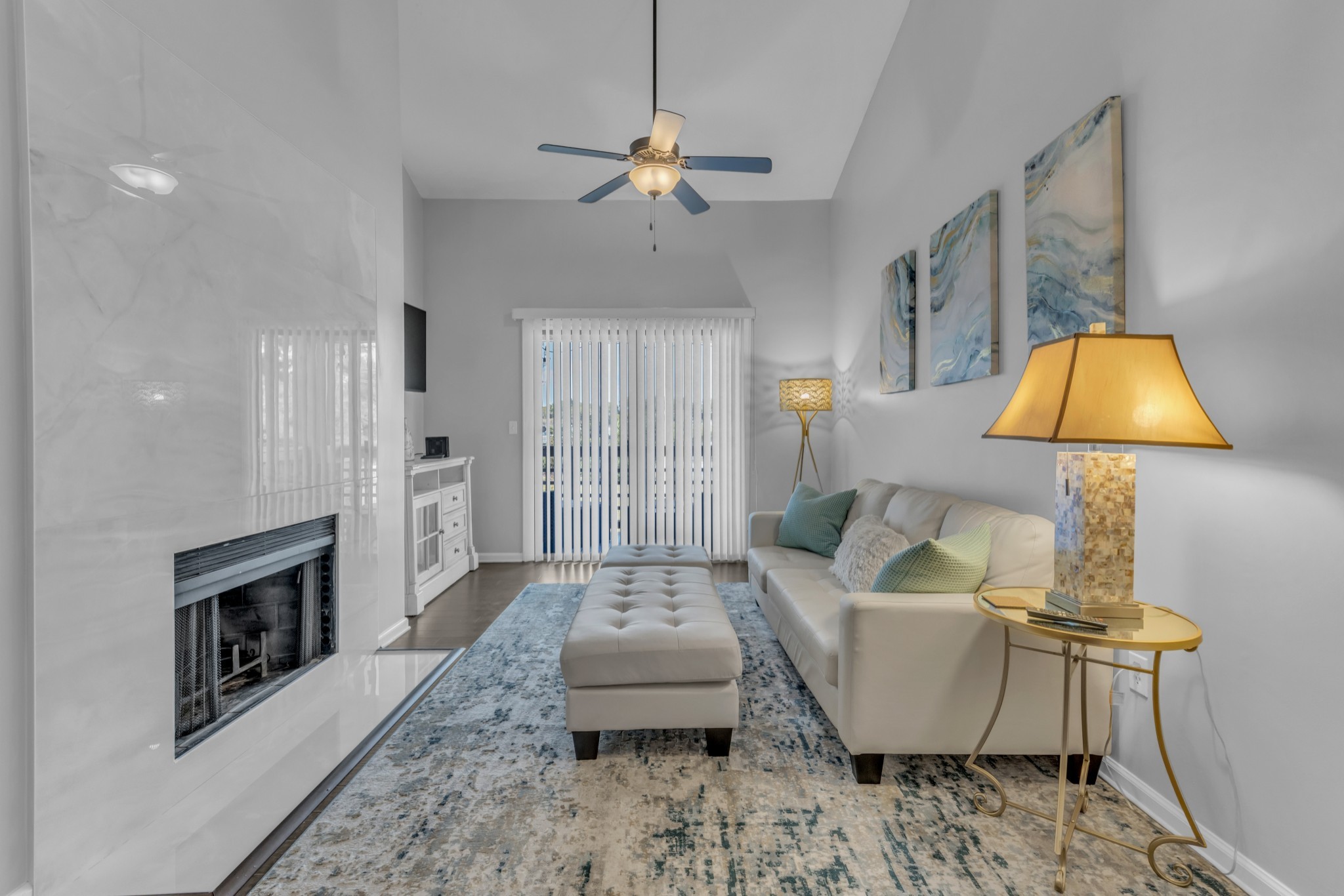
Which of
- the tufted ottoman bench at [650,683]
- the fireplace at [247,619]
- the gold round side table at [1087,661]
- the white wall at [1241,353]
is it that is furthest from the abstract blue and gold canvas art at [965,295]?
the fireplace at [247,619]

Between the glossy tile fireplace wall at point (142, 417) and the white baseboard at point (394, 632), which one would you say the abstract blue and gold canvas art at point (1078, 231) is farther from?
the white baseboard at point (394, 632)

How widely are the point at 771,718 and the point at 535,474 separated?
346 centimetres

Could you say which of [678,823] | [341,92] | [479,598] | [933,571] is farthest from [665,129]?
[479,598]

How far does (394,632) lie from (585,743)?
1.82 metres

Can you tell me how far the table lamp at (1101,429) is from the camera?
156 centimetres

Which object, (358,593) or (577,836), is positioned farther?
(358,593)

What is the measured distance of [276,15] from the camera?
2543mm

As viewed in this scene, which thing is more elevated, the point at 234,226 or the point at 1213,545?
the point at 234,226

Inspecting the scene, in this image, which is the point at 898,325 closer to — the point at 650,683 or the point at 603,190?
the point at 603,190

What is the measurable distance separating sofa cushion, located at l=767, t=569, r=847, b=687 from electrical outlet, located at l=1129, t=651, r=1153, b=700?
0.87m

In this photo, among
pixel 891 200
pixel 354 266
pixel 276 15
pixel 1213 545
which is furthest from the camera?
pixel 891 200

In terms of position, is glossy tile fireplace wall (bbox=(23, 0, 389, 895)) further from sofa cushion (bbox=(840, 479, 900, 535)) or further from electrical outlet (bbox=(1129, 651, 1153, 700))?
sofa cushion (bbox=(840, 479, 900, 535))

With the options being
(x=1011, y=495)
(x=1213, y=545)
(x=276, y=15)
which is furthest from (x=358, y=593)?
(x=1213, y=545)

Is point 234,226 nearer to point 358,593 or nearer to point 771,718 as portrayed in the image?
point 358,593
